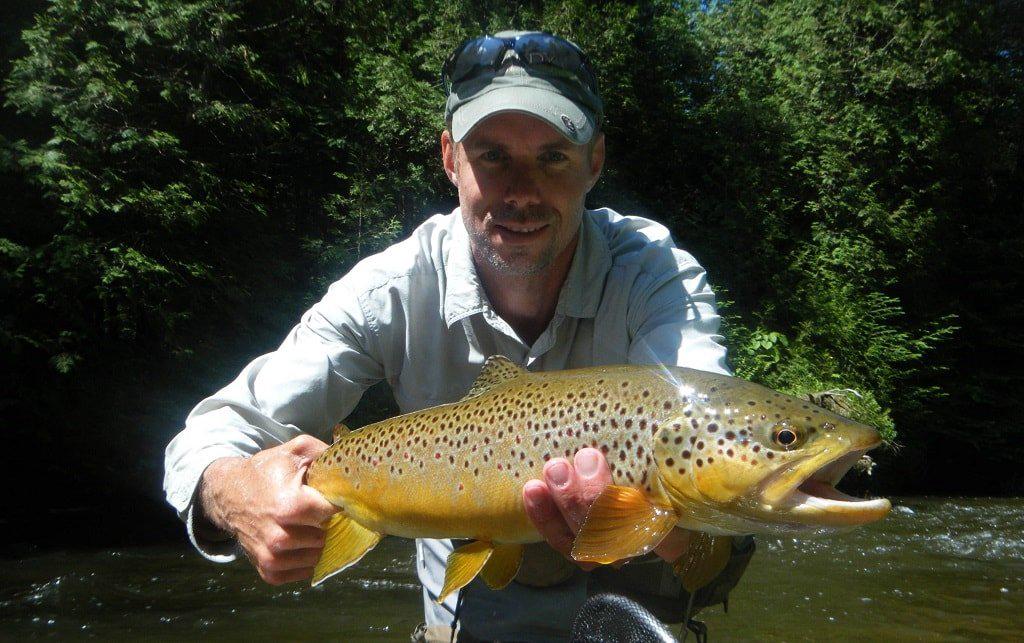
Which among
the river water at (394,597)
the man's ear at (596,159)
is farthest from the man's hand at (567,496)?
the river water at (394,597)

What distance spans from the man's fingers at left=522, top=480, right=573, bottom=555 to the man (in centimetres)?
52

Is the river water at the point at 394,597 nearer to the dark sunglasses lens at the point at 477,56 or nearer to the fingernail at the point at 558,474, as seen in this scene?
the dark sunglasses lens at the point at 477,56

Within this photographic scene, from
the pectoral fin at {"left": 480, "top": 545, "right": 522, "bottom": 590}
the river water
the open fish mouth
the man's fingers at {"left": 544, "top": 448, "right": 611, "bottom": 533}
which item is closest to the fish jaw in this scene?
the open fish mouth

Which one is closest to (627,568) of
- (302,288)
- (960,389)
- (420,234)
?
(420,234)

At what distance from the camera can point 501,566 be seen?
6.61 ft

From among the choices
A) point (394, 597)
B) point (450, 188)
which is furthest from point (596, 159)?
point (450, 188)

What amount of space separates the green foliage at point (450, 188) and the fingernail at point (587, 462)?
25.3 ft

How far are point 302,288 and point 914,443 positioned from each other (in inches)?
404

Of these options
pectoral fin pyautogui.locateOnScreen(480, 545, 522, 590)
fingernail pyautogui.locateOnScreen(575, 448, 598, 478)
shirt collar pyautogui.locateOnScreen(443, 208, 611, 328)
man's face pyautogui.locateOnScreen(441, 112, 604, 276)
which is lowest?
pectoral fin pyautogui.locateOnScreen(480, 545, 522, 590)

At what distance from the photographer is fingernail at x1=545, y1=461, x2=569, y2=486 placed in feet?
6.03

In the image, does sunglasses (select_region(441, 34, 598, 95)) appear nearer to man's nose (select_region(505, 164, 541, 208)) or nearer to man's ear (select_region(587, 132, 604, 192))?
man's ear (select_region(587, 132, 604, 192))

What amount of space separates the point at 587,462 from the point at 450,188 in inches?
380

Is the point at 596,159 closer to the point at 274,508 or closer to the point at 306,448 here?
the point at 306,448

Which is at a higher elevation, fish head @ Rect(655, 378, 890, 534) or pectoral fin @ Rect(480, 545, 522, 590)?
fish head @ Rect(655, 378, 890, 534)
